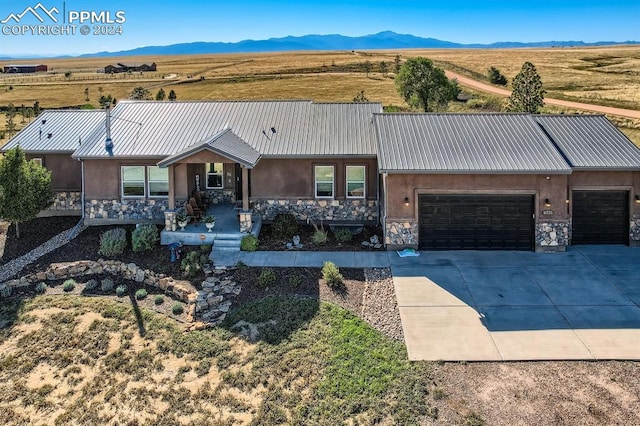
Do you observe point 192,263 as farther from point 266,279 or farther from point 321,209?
point 321,209

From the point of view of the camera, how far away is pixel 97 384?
10047 millimetres

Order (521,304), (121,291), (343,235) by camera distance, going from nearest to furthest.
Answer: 1. (521,304)
2. (121,291)
3. (343,235)

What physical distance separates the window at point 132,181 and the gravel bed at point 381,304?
9902mm

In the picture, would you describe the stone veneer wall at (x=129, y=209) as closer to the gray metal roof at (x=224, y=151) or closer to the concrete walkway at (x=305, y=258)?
the gray metal roof at (x=224, y=151)

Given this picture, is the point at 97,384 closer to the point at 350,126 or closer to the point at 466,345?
the point at 466,345

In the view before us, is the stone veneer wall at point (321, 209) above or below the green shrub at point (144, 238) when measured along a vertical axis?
above

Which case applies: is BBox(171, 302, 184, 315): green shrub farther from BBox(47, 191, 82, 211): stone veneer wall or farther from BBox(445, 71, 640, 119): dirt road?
BBox(445, 71, 640, 119): dirt road

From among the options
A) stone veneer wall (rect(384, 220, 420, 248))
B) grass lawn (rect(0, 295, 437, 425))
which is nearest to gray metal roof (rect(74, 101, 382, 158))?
stone veneer wall (rect(384, 220, 420, 248))

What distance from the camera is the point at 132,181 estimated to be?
19281 mm

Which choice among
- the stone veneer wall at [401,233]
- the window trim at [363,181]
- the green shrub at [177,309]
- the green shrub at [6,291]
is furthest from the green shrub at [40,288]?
the stone veneer wall at [401,233]

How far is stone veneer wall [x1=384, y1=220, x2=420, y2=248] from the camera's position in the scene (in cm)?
1694

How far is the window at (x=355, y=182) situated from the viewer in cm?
1908

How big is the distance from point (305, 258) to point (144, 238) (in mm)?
5774

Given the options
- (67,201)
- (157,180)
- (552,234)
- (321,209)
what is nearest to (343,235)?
(321,209)
